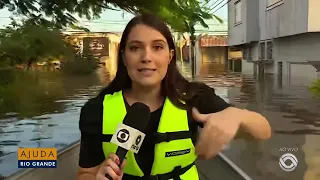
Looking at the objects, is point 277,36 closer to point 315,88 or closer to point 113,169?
point 315,88

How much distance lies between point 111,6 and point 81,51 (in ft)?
1.43

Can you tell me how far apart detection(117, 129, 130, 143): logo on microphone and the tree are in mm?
2303

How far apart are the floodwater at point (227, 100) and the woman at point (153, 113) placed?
46.1 inches

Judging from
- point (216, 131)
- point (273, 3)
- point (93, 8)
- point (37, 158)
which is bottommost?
point (37, 158)

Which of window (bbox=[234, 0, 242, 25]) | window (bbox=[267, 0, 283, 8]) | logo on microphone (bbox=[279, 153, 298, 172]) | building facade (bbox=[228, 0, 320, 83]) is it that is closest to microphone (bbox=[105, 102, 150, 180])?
logo on microphone (bbox=[279, 153, 298, 172])

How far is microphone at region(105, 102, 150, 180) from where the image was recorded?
3.79 ft

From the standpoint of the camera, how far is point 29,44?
11.4 ft

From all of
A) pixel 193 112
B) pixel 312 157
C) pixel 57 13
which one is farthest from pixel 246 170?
pixel 193 112

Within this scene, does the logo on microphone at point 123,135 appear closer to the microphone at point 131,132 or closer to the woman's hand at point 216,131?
the microphone at point 131,132

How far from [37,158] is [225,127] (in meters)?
2.24

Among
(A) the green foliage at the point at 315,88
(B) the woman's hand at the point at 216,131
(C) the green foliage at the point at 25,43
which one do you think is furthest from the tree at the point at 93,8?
(A) the green foliage at the point at 315,88

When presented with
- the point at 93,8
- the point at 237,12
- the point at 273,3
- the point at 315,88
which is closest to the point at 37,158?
the point at 93,8

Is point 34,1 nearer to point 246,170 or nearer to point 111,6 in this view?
point 111,6

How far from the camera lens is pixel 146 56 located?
53.2 inches
